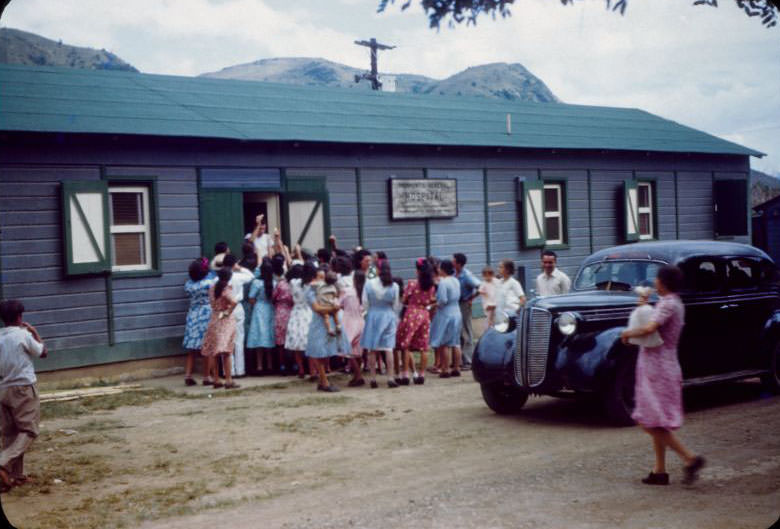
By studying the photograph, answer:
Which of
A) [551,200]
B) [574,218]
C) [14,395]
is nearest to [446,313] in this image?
[14,395]

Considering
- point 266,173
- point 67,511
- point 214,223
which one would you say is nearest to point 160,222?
point 214,223

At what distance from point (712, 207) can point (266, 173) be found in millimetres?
12896

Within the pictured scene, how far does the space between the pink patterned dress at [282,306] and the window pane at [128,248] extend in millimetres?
2312

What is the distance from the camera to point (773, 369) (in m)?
10.5

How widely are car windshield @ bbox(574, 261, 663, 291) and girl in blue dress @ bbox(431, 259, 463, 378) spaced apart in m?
2.11

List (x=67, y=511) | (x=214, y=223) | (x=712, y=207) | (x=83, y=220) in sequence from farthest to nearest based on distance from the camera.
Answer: (x=712, y=207) → (x=214, y=223) → (x=83, y=220) → (x=67, y=511)

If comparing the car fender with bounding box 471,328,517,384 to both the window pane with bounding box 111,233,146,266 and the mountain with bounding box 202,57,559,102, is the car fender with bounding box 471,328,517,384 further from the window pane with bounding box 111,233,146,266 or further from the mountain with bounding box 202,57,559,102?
the mountain with bounding box 202,57,559,102

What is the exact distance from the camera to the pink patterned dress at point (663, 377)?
21.7ft

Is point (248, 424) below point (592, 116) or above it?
below

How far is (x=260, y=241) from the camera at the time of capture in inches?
575

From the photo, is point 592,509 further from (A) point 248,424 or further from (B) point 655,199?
(B) point 655,199

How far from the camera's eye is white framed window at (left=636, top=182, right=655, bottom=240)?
21547 millimetres

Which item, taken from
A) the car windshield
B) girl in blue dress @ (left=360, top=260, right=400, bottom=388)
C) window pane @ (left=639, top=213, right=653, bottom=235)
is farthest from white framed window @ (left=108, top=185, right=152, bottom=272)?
window pane @ (left=639, top=213, right=653, bottom=235)

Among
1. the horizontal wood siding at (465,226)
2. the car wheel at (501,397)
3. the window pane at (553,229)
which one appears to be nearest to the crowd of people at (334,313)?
the car wheel at (501,397)
